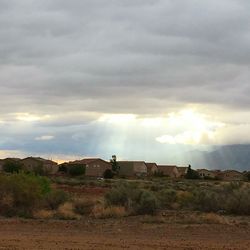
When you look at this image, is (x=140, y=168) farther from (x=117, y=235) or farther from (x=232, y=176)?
(x=117, y=235)

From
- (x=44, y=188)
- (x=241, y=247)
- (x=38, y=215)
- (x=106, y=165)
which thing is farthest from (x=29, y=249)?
(x=106, y=165)

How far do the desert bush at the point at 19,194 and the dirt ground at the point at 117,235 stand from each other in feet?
13.4

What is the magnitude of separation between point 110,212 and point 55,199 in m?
5.35

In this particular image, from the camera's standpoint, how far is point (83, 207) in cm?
3500

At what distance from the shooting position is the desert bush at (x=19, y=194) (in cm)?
3378

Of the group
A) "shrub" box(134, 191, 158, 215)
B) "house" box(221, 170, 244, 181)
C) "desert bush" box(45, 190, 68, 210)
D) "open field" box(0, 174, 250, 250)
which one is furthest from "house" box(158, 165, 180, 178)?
"shrub" box(134, 191, 158, 215)

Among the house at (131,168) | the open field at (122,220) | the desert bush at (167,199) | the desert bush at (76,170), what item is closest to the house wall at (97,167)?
the house at (131,168)

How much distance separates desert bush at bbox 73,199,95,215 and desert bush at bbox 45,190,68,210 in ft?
2.80

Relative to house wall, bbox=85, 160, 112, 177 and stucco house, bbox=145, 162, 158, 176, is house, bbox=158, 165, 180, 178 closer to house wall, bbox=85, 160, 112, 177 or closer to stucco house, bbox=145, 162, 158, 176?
stucco house, bbox=145, 162, 158, 176

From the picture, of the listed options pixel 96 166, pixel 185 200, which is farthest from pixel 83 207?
pixel 96 166

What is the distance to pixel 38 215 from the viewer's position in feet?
104

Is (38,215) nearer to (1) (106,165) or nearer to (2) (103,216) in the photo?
(2) (103,216)

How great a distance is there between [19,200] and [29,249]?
15.5m

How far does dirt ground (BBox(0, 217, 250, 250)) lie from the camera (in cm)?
2062
